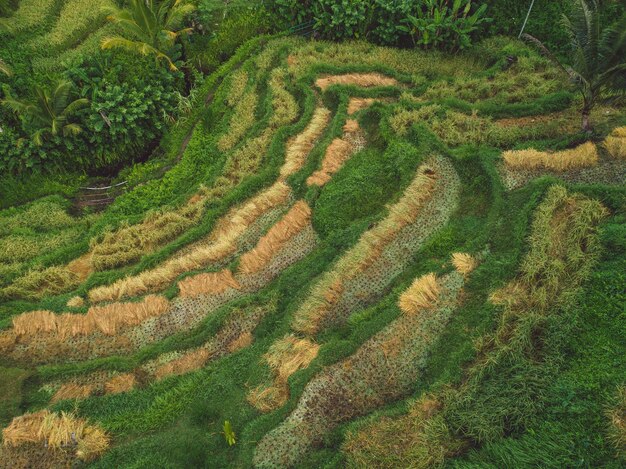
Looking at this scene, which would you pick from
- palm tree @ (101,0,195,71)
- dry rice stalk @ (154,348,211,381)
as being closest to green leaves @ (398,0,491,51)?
palm tree @ (101,0,195,71)

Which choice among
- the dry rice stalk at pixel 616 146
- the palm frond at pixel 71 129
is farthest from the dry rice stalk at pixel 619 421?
the palm frond at pixel 71 129

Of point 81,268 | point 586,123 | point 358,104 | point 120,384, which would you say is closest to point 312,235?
point 358,104

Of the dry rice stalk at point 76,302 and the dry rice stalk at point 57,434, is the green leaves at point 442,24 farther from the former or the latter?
the dry rice stalk at point 57,434

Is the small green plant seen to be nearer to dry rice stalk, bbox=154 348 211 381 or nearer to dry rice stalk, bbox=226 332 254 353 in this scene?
dry rice stalk, bbox=154 348 211 381

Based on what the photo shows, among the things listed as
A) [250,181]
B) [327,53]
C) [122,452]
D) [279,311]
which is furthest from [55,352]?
[327,53]

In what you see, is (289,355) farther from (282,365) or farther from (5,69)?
(5,69)

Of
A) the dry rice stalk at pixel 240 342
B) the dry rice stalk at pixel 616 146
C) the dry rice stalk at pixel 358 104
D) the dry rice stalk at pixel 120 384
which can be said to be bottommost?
the dry rice stalk at pixel 120 384
